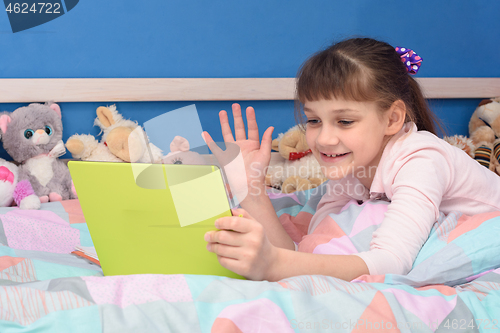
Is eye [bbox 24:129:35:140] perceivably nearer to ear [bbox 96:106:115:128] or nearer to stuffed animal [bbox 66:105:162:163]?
stuffed animal [bbox 66:105:162:163]

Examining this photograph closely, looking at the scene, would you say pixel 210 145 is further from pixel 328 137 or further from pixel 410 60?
pixel 410 60

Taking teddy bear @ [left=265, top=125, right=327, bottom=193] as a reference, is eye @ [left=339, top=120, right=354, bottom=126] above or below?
above

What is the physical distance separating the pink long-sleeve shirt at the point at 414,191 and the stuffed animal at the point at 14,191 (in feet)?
2.98

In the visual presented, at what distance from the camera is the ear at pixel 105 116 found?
1.53m

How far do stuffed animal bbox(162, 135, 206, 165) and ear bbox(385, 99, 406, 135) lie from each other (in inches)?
18.2

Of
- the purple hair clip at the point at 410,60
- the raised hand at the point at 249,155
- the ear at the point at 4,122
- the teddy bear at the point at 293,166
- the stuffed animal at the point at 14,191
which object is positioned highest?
the purple hair clip at the point at 410,60

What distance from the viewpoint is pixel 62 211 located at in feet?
3.83

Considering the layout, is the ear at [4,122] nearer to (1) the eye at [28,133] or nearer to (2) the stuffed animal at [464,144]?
(1) the eye at [28,133]

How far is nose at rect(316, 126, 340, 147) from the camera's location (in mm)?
803

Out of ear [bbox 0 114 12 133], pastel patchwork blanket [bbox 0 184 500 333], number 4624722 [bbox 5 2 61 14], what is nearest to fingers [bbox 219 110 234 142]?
pastel patchwork blanket [bbox 0 184 500 333]

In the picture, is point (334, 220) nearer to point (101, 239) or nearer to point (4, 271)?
point (101, 239)

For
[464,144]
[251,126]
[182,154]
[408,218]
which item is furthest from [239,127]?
[464,144]

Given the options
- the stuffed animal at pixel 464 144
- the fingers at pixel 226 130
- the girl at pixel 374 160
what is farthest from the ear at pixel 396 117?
the stuffed animal at pixel 464 144

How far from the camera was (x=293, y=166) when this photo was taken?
5.42 feet
